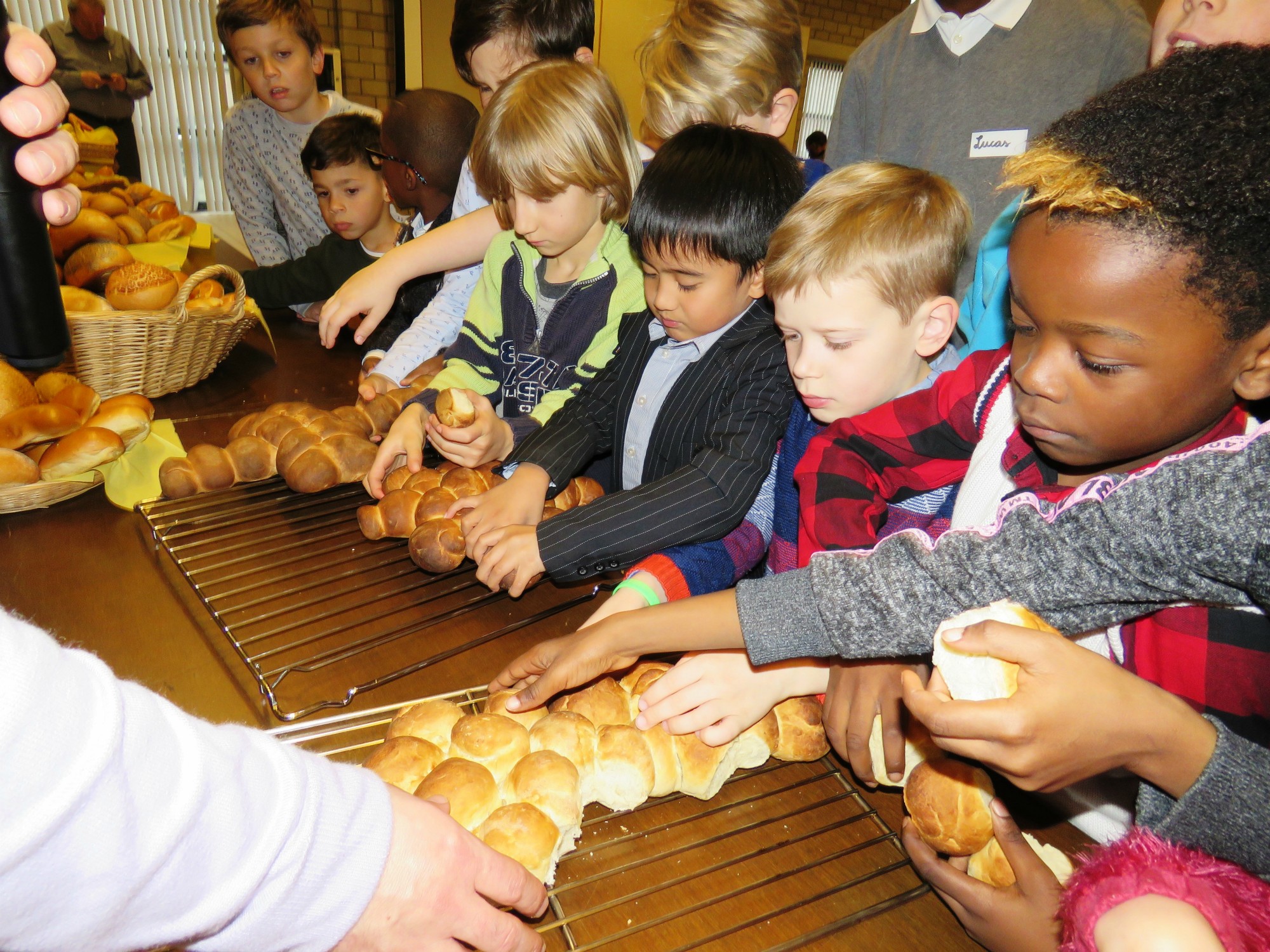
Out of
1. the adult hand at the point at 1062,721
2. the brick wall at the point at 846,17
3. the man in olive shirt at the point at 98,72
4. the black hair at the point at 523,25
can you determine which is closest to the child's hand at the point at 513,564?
the adult hand at the point at 1062,721

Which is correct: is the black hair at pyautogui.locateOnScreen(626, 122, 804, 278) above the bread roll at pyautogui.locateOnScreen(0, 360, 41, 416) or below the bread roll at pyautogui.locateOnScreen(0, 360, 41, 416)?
above

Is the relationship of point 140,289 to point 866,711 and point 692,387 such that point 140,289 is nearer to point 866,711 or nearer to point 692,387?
point 692,387

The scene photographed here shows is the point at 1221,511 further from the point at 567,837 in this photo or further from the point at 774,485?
the point at 774,485

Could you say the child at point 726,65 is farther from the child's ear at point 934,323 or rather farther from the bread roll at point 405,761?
the bread roll at point 405,761

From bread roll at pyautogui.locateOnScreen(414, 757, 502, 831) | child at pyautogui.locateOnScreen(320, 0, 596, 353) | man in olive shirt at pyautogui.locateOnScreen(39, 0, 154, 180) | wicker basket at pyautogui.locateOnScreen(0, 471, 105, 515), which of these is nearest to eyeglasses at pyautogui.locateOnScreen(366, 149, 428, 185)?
child at pyautogui.locateOnScreen(320, 0, 596, 353)

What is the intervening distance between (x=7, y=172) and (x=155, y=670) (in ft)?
2.04

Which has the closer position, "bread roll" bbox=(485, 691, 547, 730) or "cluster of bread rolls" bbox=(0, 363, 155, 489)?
"bread roll" bbox=(485, 691, 547, 730)

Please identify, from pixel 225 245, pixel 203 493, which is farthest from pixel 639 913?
pixel 225 245

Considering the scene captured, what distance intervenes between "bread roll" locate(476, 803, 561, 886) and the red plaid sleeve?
1.81 ft

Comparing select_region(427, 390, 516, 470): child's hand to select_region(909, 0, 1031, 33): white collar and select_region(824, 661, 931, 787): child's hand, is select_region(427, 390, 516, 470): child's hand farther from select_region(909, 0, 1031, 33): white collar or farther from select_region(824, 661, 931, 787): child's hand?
select_region(909, 0, 1031, 33): white collar

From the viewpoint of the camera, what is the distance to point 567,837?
84cm

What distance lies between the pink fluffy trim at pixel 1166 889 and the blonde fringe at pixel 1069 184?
1.88 ft

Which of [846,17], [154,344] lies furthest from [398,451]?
[846,17]

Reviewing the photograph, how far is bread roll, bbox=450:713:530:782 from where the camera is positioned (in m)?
0.89
